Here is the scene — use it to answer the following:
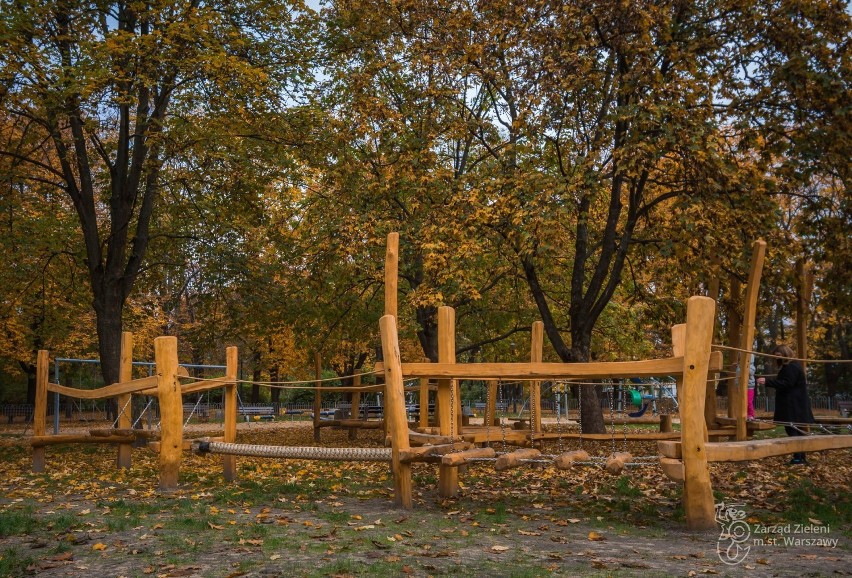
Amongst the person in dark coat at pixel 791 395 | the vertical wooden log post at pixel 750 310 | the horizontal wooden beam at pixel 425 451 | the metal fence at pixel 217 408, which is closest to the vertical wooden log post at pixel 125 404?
the horizontal wooden beam at pixel 425 451

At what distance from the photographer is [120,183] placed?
16.5 m

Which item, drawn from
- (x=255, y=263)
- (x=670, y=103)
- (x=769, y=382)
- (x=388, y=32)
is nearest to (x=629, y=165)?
(x=670, y=103)

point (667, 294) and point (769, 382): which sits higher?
point (667, 294)

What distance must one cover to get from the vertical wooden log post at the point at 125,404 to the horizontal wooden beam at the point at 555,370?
18.4 feet

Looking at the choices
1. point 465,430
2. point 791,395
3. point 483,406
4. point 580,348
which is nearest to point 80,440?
point 465,430

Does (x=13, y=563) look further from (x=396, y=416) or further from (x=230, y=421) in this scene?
(x=230, y=421)

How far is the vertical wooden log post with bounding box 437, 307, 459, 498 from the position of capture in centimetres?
870

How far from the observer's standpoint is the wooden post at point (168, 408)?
943 centimetres

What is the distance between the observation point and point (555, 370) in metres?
7.59

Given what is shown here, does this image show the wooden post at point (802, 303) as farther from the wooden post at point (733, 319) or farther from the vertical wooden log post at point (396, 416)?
the vertical wooden log post at point (396, 416)

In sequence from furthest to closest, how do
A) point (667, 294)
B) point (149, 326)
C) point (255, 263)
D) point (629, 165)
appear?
point (149, 326)
point (255, 263)
point (667, 294)
point (629, 165)

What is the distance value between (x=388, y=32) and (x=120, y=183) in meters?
6.24

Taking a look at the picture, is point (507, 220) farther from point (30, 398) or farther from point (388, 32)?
point (30, 398)

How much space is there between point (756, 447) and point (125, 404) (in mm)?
8798
